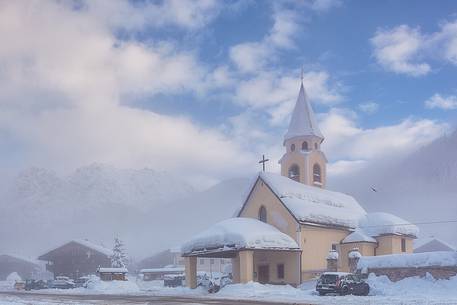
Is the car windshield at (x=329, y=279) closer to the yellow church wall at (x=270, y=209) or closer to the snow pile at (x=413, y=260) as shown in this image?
the snow pile at (x=413, y=260)

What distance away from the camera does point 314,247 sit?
45.9m

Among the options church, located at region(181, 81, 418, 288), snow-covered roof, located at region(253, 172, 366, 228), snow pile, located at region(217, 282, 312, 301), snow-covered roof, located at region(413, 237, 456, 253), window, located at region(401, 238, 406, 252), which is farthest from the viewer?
snow-covered roof, located at region(413, 237, 456, 253)

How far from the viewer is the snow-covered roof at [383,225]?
5038 centimetres

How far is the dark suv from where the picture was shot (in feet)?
101

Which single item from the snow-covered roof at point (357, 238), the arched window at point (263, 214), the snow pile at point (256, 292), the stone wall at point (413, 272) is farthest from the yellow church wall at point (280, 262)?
the stone wall at point (413, 272)

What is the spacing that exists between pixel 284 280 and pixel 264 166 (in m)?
9.86

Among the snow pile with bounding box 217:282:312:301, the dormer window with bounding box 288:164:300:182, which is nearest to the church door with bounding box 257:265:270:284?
the snow pile with bounding box 217:282:312:301

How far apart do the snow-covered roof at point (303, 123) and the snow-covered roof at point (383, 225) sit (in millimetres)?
10365

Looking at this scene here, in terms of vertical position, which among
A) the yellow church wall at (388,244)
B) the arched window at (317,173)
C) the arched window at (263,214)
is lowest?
the yellow church wall at (388,244)

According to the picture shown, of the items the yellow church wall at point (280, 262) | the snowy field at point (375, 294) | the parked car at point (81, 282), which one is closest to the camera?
the snowy field at point (375, 294)

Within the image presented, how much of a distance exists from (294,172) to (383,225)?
1078 cm

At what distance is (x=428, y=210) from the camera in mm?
115312

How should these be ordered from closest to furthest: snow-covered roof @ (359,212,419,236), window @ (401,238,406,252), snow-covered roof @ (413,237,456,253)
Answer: snow-covered roof @ (359,212,419,236) → window @ (401,238,406,252) → snow-covered roof @ (413,237,456,253)

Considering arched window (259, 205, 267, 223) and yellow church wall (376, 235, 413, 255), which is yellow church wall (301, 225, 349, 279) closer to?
arched window (259, 205, 267, 223)
